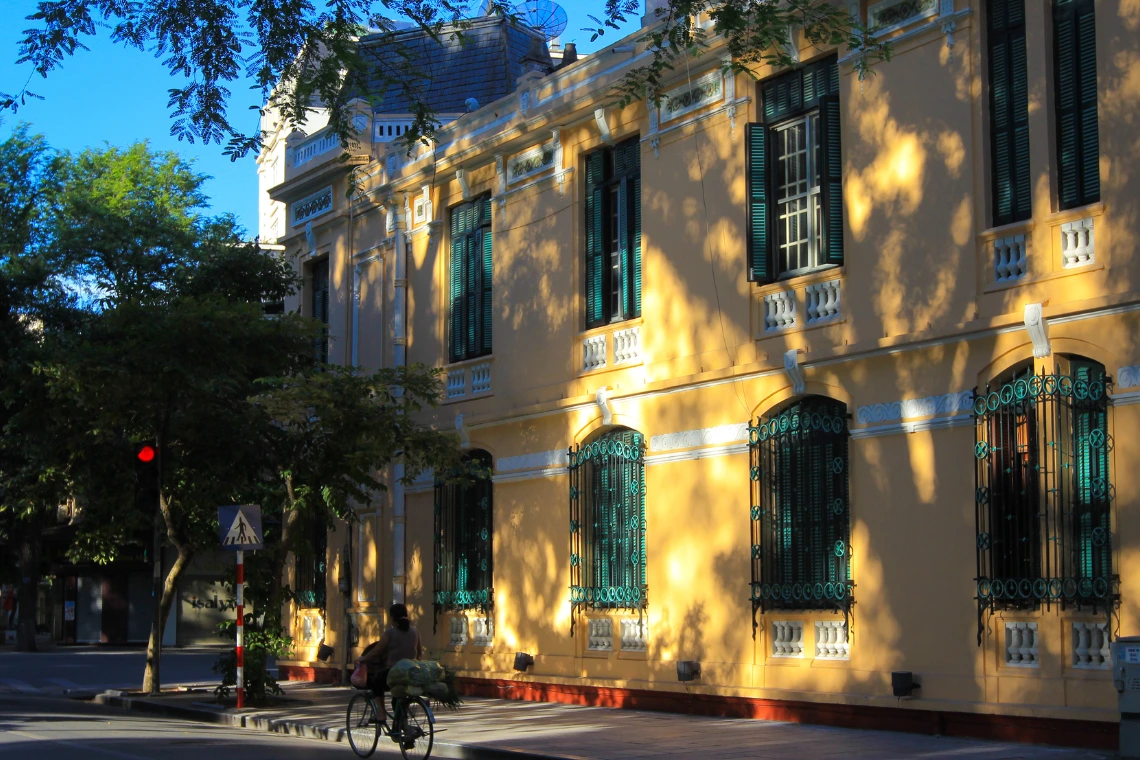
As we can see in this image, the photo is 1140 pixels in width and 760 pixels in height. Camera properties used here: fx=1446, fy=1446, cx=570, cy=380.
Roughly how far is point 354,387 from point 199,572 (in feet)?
93.1

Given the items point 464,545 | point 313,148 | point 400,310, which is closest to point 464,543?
point 464,545

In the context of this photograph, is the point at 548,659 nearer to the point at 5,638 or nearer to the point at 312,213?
the point at 312,213

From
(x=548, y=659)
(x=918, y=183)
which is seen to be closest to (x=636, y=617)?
(x=548, y=659)

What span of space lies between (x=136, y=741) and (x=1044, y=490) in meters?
9.55

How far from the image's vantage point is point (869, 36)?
15203 millimetres

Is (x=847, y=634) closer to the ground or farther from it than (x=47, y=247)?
closer to the ground

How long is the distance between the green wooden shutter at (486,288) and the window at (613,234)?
2.54 meters

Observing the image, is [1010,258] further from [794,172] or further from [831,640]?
[831,640]

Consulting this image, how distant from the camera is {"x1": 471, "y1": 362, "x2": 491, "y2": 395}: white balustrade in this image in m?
22.0

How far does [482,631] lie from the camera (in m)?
21.7

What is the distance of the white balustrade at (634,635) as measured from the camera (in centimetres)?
1838

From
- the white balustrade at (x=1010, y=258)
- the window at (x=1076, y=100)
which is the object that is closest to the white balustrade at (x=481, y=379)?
the white balustrade at (x=1010, y=258)

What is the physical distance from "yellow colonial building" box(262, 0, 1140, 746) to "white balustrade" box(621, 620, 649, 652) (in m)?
0.05

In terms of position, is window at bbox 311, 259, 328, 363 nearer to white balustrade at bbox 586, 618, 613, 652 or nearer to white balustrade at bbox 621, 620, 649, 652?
white balustrade at bbox 586, 618, 613, 652
